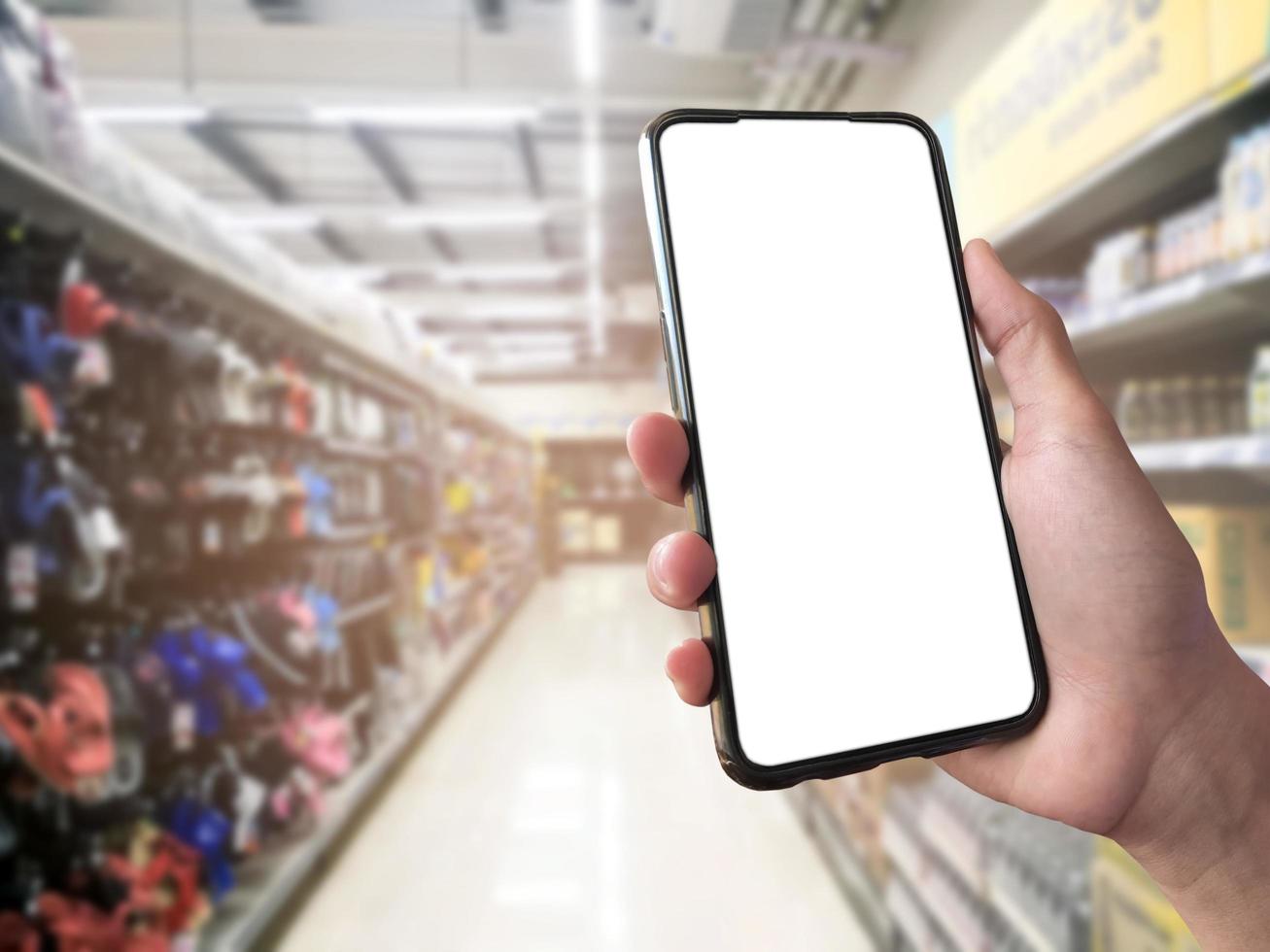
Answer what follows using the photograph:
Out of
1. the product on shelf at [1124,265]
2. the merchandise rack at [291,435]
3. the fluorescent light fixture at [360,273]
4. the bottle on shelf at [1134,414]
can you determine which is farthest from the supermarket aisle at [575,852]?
the fluorescent light fixture at [360,273]

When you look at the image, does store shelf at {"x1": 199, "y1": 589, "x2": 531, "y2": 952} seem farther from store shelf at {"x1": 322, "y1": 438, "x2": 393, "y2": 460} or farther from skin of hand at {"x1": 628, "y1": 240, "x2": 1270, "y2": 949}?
skin of hand at {"x1": 628, "y1": 240, "x2": 1270, "y2": 949}

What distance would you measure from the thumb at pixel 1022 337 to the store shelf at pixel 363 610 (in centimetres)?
246

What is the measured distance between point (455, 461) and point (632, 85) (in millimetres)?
3008

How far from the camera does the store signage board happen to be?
38.8 inches

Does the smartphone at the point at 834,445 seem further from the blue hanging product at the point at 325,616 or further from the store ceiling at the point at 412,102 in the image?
the store ceiling at the point at 412,102

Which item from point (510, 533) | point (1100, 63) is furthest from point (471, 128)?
point (1100, 63)

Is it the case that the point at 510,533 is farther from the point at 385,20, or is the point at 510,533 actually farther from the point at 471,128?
the point at 385,20

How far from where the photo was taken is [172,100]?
4125mm

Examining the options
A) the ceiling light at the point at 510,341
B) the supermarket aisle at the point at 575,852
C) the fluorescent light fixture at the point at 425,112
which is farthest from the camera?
the ceiling light at the point at 510,341

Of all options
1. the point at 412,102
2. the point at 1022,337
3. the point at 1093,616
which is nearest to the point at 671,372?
the point at 1022,337

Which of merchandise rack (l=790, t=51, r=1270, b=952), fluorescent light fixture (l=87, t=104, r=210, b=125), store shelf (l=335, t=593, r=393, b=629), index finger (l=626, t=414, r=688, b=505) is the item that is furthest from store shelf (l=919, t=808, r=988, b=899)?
fluorescent light fixture (l=87, t=104, r=210, b=125)

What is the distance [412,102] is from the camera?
12.0 ft

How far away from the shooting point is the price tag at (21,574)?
125cm

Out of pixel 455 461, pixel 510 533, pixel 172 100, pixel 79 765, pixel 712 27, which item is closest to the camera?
pixel 79 765
